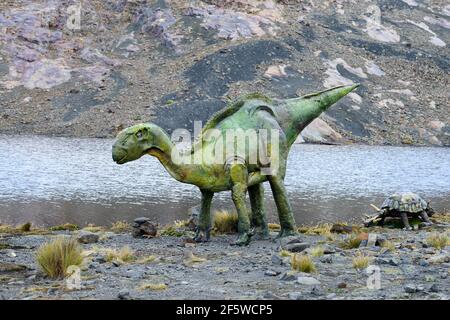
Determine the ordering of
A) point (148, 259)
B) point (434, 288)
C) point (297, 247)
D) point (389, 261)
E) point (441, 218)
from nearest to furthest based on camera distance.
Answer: point (434, 288) → point (389, 261) → point (148, 259) → point (297, 247) → point (441, 218)

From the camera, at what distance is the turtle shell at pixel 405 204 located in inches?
583

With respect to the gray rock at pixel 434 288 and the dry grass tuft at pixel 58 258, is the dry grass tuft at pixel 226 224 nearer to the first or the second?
the dry grass tuft at pixel 58 258

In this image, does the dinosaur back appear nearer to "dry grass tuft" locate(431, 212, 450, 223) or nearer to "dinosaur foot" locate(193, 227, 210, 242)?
"dinosaur foot" locate(193, 227, 210, 242)

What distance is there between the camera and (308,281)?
744 cm

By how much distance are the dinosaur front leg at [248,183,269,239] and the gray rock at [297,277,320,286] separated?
183 inches

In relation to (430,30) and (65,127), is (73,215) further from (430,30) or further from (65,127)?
(430,30)

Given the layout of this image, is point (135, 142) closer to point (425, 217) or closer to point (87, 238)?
point (87, 238)

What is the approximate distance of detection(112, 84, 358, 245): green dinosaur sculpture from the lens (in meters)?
10.5

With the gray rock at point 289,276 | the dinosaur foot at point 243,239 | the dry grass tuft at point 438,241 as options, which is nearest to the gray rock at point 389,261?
the gray rock at point 289,276

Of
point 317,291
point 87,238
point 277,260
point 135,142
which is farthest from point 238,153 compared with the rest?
point 317,291

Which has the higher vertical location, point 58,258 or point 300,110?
point 300,110

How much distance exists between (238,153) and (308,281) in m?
4.00

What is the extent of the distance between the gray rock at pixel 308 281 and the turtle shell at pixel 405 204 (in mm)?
7849

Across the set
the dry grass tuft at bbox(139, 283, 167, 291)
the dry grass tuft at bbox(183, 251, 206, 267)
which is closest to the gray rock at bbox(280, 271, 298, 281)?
the dry grass tuft at bbox(139, 283, 167, 291)
